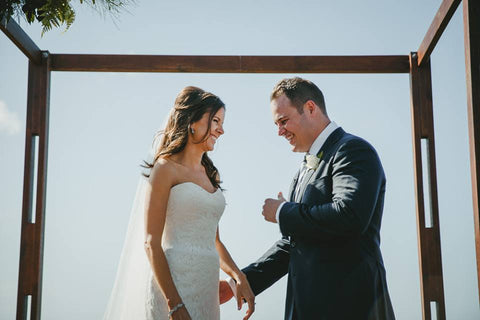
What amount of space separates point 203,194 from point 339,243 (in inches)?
29.1

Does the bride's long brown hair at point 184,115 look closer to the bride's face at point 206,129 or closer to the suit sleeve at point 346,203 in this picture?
the bride's face at point 206,129

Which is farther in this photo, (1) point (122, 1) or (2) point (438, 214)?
(2) point (438, 214)

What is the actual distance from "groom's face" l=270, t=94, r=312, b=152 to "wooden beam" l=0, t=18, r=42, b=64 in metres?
1.60

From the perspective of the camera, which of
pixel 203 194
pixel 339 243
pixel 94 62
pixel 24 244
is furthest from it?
pixel 94 62

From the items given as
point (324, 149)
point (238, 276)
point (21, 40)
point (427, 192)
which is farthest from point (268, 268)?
point (21, 40)

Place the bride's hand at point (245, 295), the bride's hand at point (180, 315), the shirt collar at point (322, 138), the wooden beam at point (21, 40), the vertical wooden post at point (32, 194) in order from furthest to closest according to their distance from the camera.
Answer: the vertical wooden post at point (32, 194) < the wooden beam at point (21, 40) < the bride's hand at point (245, 295) < the shirt collar at point (322, 138) < the bride's hand at point (180, 315)

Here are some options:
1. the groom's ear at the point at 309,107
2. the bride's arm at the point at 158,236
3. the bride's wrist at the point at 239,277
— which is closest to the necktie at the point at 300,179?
the groom's ear at the point at 309,107

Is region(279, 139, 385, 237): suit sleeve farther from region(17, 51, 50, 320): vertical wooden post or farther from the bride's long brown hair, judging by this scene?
region(17, 51, 50, 320): vertical wooden post

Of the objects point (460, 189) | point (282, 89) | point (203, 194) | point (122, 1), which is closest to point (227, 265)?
point (203, 194)

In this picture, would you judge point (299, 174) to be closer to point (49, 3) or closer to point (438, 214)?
point (438, 214)

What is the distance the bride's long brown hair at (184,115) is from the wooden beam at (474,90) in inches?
50.0

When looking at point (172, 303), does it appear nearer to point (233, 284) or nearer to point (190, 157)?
point (233, 284)

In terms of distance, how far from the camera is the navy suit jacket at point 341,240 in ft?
8.02

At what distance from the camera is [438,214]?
12.2ft
